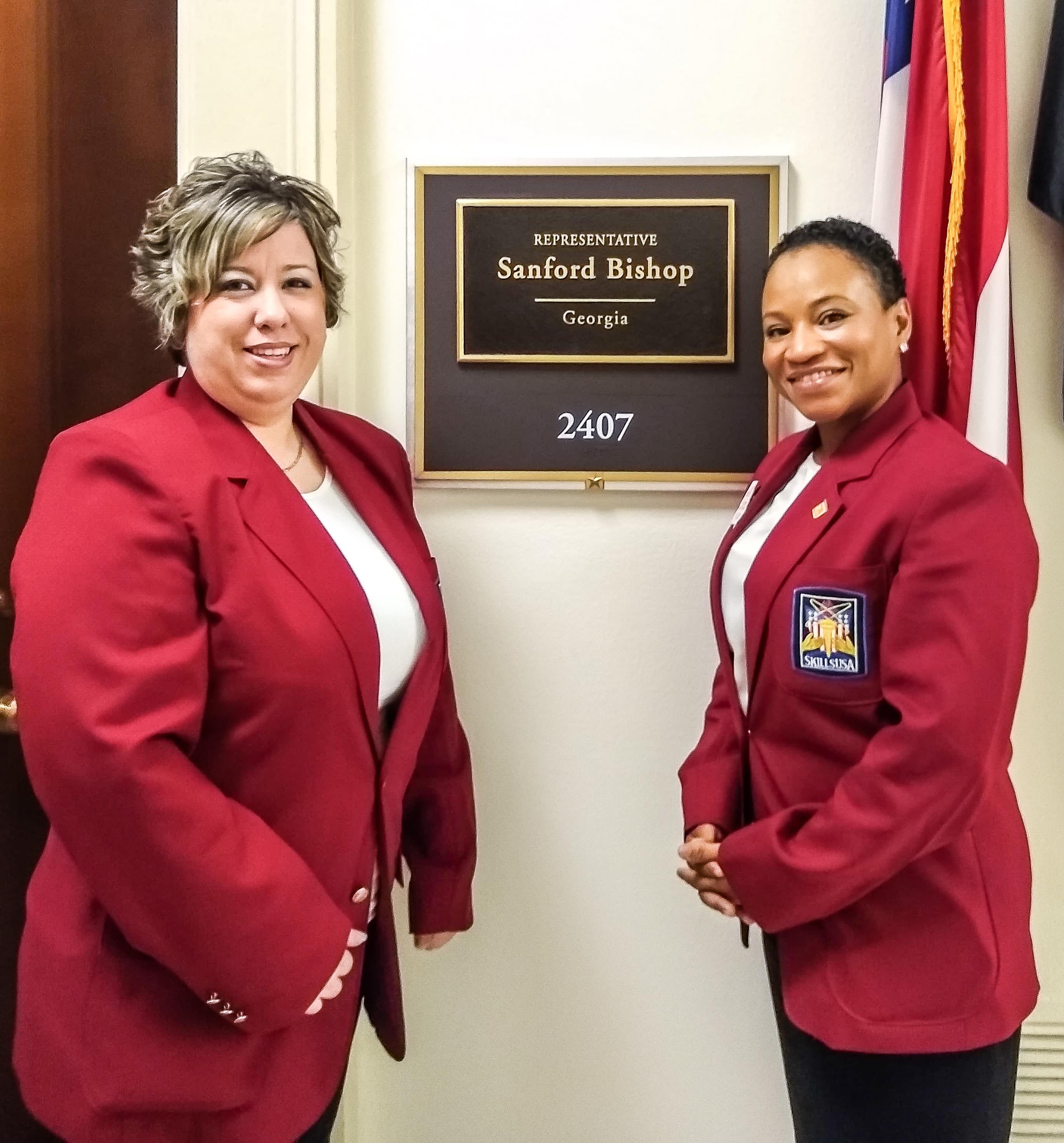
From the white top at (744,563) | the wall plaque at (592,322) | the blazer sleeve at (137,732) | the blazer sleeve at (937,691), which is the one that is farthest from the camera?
the wall plaque at (592,322)

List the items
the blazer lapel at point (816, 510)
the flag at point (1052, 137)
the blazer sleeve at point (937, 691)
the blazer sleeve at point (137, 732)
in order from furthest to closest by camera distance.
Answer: the flag at point (1052, 137), the blazer lapel at point (816, 510), the blazer sleeve at point (937, 691), the blazer sleeve at point (137, 732)

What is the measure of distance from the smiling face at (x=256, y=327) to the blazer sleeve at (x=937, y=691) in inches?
27.8

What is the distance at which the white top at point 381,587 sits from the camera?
0.99 metres

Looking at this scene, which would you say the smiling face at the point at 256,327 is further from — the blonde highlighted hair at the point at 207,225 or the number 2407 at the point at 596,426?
the number 2407 at the point at 596,426

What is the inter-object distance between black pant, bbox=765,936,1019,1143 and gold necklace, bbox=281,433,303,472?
0.92 meters

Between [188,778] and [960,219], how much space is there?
3.86 ft

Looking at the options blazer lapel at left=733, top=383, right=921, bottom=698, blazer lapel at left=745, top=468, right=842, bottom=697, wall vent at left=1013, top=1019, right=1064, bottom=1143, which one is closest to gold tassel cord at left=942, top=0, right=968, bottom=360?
blazer lapel at left=733, top=383, right=921, bottom=698

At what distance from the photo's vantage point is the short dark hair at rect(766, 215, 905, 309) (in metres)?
1.03

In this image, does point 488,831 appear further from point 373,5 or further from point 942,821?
point 373,5

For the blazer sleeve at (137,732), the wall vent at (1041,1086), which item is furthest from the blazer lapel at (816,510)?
the wall vent at (1041,1086)

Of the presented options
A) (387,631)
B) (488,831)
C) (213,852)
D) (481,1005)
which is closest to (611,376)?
(387,631)

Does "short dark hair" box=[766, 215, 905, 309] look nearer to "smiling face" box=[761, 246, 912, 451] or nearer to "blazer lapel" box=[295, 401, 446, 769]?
"smiling face" box=[761, 246, 912, 451]

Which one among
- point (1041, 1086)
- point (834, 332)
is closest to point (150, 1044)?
point (834, 332)

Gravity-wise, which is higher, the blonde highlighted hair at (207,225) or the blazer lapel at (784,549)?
the blonde highlighted hair at (207,225)
